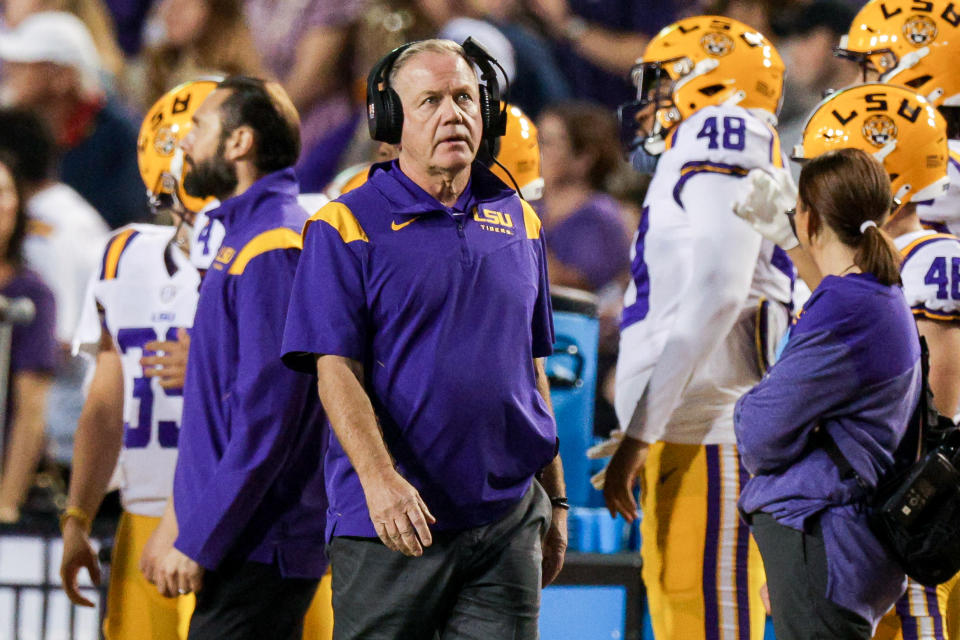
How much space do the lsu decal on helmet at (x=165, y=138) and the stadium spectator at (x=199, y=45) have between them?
12.9ft

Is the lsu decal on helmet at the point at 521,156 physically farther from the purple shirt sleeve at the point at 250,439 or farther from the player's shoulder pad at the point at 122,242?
the purple shirt sleeve at the point at 250,439

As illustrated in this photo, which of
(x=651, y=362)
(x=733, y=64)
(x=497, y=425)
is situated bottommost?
(x=497, y=425)

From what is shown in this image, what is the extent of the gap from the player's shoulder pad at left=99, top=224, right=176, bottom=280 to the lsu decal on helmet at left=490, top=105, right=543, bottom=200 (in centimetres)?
113

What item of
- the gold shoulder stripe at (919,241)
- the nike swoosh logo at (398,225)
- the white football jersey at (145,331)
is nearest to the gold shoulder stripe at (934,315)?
the gold shoulder stripe at (919,241)

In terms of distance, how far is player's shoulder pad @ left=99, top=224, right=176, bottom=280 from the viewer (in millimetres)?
4270

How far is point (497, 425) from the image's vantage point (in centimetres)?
288

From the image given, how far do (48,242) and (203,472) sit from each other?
4333mm

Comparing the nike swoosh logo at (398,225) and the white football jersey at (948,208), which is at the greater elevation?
the white football jersey at (948,208)

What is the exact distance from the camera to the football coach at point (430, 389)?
282cm

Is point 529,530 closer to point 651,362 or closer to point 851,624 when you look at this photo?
point 851,624

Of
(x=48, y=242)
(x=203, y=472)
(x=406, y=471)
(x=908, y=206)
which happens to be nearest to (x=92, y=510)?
(x=203, y=472)

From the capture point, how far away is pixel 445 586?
283cm

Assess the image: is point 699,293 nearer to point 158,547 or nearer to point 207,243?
point 207,243

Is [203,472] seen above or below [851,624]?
above
